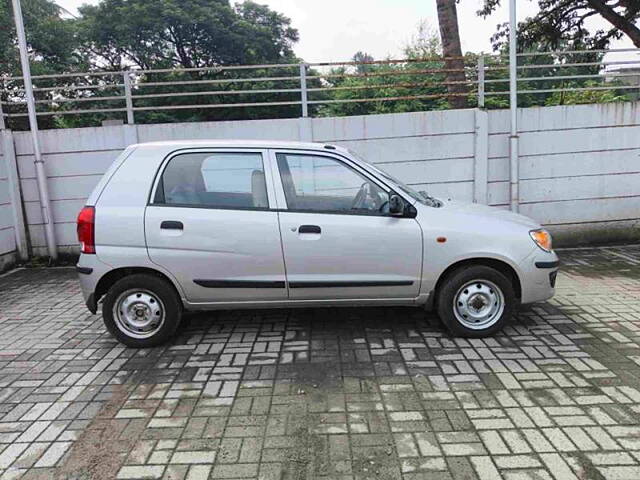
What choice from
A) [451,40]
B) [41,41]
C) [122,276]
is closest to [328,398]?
[122,276]

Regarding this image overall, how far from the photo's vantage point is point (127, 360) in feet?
14.0

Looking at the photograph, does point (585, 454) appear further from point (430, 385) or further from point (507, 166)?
point (507, 166)

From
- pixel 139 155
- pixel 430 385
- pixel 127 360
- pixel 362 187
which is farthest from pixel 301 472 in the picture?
pixel 139 155

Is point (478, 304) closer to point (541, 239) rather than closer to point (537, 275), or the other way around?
point (537, 275)

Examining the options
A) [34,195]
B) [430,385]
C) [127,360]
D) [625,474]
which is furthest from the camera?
[34,195]

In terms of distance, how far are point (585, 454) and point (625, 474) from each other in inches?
8.3

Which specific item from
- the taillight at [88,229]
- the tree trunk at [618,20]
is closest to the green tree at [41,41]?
the taillight at [88,229]

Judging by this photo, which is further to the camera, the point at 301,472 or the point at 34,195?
the point at 34,195

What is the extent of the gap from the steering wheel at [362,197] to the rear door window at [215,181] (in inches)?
29.7

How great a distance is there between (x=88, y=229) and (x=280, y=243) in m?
1.61

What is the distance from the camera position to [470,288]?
4.43 meters

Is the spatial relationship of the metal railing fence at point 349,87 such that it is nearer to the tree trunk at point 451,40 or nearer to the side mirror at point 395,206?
the tree trunk at point 451,40

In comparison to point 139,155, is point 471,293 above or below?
below

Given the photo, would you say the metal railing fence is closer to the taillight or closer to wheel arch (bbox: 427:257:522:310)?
the taillight
